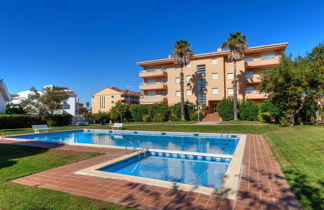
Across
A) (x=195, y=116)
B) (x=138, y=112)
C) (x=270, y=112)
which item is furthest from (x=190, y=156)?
(x=138, y=112)

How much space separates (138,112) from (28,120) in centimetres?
1745

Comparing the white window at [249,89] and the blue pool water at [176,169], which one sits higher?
the white window at [249,89]

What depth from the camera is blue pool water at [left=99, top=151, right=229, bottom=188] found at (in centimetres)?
670

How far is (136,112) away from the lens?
3469 cm

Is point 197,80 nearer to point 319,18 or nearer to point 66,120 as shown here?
point 319,18

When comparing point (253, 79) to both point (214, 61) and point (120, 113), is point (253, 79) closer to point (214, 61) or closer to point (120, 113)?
point (214, 61)

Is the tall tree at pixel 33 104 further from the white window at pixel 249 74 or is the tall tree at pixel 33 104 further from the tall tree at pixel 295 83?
the white window at pixel 249 74

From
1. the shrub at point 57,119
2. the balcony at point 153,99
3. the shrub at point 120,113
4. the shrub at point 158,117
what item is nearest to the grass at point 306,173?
the shrub at point 158,117

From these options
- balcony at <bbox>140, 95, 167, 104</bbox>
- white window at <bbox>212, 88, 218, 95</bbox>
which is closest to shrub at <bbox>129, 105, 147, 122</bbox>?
balcony at <bbox>140, 95, 167, 104</bbox>

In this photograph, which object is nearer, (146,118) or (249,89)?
(249,89)

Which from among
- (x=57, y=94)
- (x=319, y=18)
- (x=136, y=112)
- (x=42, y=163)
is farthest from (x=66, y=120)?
(x=319, y=18)

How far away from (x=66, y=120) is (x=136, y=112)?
12.7 metres

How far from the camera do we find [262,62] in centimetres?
2936

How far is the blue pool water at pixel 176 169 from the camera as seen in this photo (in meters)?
6.70
